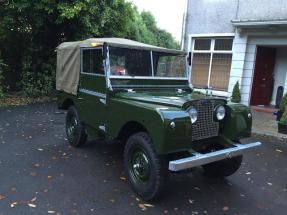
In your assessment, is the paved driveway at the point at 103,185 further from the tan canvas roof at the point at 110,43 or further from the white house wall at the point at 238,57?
the white house wall at the point at 238,57

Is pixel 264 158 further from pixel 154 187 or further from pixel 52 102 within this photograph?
pixel 52 102

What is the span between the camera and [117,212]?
446cm

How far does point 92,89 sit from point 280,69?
9.65 m

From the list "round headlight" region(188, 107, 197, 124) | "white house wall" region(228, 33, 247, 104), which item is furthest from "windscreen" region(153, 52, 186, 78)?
"white house wall" region(228, 33, 247, 104)

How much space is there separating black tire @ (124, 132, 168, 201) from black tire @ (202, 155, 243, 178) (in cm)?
152

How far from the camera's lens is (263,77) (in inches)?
522

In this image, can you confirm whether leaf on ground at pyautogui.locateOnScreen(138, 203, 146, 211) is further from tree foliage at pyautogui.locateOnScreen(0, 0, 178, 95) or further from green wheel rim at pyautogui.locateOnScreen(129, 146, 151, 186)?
tree foliage at pyautogui.locateOnScreen(0, 0, 178, 95)

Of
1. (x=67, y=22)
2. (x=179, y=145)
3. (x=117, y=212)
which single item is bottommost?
(x=117, y=212)

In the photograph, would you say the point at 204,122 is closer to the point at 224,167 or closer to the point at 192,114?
the point at 192,114

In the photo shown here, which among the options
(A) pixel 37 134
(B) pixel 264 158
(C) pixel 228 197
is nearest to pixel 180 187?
(C) pixel 228 197

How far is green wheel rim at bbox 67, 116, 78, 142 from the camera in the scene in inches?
284

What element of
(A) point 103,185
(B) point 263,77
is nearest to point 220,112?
(A) point 103,185

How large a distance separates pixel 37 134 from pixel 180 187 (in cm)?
439

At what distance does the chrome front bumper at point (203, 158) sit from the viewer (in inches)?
167
